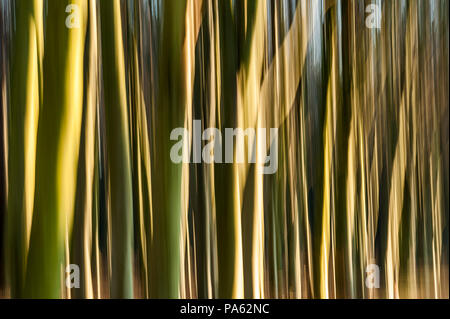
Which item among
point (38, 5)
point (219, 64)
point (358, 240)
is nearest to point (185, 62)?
point (219, 64)

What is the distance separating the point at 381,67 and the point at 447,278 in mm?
264

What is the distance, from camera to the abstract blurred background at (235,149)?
48 cm

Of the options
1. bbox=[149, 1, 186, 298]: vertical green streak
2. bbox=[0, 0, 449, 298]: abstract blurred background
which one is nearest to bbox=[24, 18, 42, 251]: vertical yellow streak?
bbox=[0, 0, 449, 298]: abstract blurred background

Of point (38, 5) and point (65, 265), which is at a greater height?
point (38, 5)

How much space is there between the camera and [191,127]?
48cm

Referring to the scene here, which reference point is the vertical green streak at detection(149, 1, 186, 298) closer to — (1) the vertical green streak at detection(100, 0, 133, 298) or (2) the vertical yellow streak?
(1) the vertical green streak at detection(100, 0, 133, 298)

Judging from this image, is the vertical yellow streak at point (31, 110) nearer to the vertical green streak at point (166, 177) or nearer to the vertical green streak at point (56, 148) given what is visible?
the vertical green streak at point (56, 148)

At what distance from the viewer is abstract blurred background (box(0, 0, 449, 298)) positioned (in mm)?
482

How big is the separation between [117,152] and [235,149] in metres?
0.14

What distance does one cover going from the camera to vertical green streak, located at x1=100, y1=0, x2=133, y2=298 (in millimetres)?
485

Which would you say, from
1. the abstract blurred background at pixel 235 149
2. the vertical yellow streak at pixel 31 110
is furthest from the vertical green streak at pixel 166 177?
the vertical yellow streak at pixel 31 110

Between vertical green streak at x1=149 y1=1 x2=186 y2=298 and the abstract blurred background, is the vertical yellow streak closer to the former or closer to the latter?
the abstract blurred background
